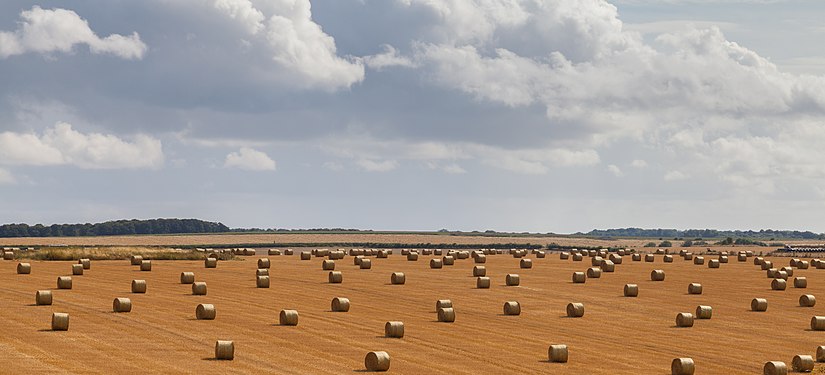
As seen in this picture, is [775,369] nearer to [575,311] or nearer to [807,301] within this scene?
[575,311]

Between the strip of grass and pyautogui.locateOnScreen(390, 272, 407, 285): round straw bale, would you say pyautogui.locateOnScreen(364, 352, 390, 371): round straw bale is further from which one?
the strip of grass

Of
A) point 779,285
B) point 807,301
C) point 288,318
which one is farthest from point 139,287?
point 779,285

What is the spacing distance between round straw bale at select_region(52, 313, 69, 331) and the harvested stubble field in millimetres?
323

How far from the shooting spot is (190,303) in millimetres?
51844

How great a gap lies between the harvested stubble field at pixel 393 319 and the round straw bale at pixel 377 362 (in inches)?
25.2

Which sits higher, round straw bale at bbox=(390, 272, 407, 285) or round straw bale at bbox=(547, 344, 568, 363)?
round straw bale at bbox=(390, 272, 407, 285)

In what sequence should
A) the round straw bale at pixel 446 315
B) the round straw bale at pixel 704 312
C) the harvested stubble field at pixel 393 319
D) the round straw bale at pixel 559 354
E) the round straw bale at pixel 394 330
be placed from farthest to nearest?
the round straw bale at pixel 704 312 < the round straw bale at pixel 446 315 < the round straw bale at pixel 394 330 < the round straw bale at pixel 559 354 < the harvested stubble field at pixel 393 319

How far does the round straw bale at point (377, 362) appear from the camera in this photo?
33938 millimetres

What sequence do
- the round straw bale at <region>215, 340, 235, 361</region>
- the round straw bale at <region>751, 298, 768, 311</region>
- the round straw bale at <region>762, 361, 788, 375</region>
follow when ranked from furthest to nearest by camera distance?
the round straw bale at <region>751, 298, 768, 311</region>, the round straw bale at <region>215, 340, 235, 361</region>, the round straw bale at <region>762, 361, 788, 375</region>

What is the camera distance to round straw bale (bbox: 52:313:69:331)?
40.3m

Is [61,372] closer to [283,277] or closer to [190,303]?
[190,303]

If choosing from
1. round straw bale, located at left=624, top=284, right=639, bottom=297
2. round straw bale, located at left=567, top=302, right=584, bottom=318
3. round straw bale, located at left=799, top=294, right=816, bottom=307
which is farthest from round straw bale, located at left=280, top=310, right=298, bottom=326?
round straw bale, located at left=799, top=294, right=816, bottom=307

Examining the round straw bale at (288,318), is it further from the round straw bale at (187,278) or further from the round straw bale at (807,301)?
the round straw bale at (807,301)

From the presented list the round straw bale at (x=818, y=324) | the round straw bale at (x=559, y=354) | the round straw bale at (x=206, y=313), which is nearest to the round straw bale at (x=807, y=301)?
the round straw bale at (x=818, y=324)
